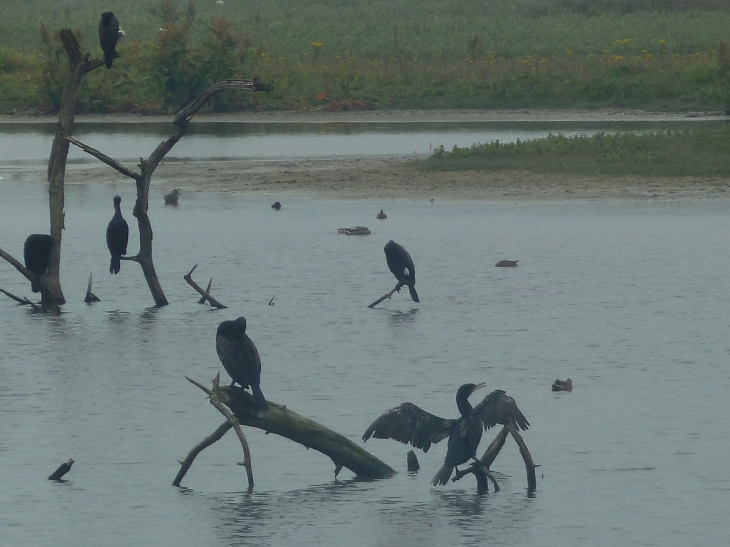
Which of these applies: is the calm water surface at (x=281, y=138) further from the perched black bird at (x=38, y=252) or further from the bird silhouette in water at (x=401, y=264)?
the bird silhouette in water at (x=401, y=264)

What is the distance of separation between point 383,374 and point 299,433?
3.37m

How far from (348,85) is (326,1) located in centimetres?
2411

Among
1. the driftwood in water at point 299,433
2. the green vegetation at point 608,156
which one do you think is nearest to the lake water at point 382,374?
the driftwood in water at point 299,433

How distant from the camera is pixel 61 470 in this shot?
9680mm

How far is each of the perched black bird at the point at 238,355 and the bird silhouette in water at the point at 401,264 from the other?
570cm

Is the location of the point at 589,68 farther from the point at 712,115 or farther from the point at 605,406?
the point at 605,406

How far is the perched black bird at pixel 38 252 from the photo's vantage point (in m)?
15.0

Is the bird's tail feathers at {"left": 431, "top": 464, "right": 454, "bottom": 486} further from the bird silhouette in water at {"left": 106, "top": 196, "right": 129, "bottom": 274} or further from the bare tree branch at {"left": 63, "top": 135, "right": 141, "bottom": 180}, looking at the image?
the bird silhouette in water at {"left": 106, "top": 196, "right": 129, "bottom": 274}

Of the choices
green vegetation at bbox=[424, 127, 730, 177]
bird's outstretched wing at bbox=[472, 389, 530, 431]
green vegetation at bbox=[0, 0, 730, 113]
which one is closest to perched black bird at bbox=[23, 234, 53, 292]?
bird's outstretched wing at bbox=[472, 389, 530, 431]

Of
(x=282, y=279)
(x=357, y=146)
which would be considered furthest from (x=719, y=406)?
(x=357, y=146)

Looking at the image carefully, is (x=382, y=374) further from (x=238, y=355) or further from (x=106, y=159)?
(x=106, y=159)

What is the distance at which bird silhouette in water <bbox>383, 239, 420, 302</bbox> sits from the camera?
49.6 feet

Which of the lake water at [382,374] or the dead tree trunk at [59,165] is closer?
the lake water at [382,374]

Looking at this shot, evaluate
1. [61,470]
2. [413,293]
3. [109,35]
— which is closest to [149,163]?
Result: [109,35]
